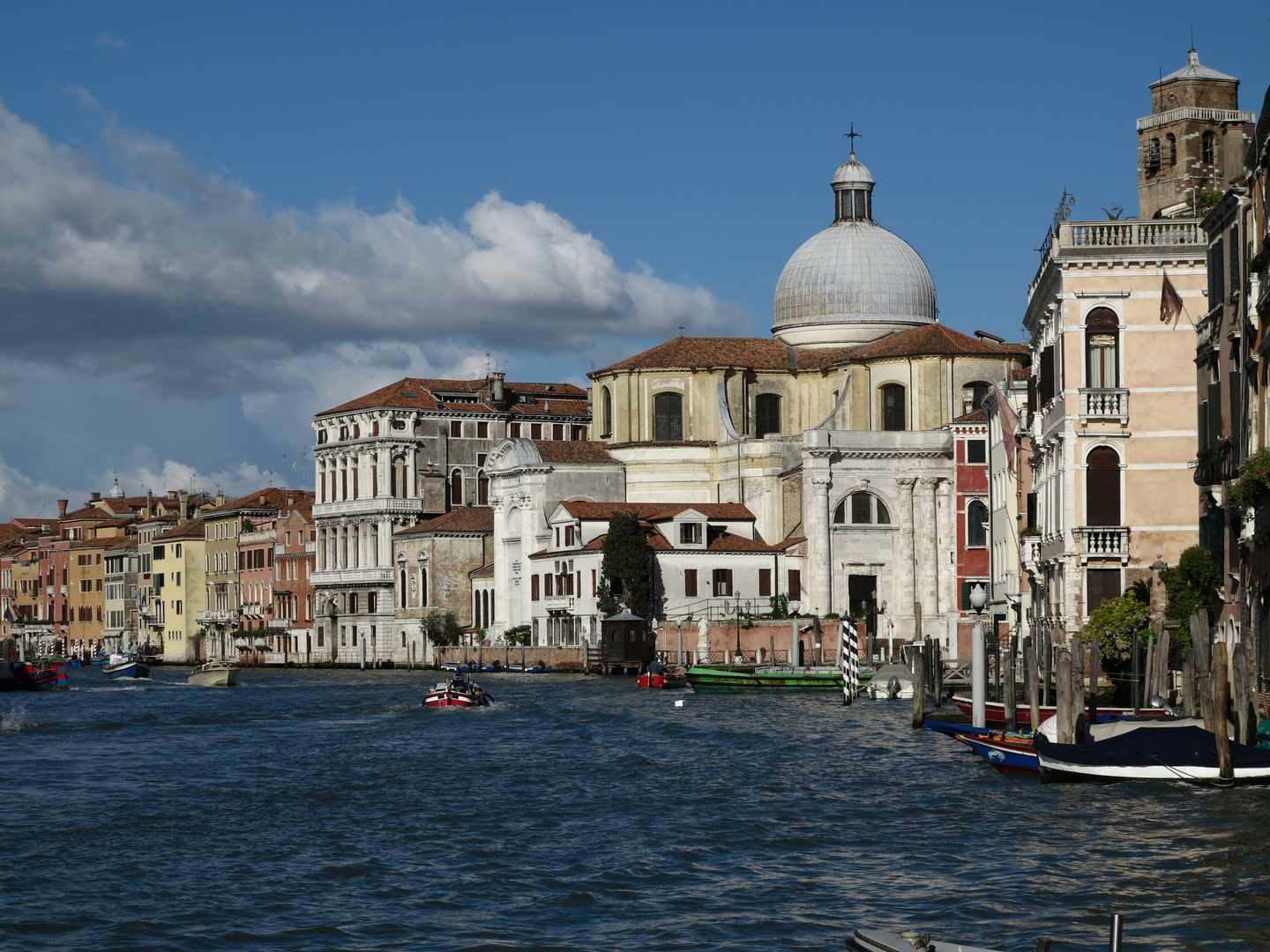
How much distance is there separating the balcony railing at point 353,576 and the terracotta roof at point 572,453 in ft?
40.9

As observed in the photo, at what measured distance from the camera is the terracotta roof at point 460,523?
76.7 metres

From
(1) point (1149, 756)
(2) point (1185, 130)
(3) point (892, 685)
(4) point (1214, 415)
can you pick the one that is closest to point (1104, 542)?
(4) point (1214, 415)

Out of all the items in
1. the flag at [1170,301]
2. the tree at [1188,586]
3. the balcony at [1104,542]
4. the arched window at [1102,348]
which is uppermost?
the flag at [1170,301]

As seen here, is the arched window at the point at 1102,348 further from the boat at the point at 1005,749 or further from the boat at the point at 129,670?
the boat at the point at 129,670

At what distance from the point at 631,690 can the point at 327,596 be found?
1390 inches

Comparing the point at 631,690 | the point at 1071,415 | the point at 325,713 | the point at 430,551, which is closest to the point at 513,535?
the point at 430,551

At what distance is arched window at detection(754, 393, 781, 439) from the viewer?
234ft

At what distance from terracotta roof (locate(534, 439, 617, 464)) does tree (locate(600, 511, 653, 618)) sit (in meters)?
8.56

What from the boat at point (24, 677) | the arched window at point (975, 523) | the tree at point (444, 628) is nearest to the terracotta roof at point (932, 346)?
the arched window at point (975, 523)

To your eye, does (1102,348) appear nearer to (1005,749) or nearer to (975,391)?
(1005,749)

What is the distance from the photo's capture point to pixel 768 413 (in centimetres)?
7156

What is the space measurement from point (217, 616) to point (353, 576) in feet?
50.0

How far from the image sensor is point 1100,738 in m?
22.5

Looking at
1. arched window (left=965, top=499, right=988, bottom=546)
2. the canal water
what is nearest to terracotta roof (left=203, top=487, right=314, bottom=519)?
arched window (left=965, top=499, right=988, bottom=546)
